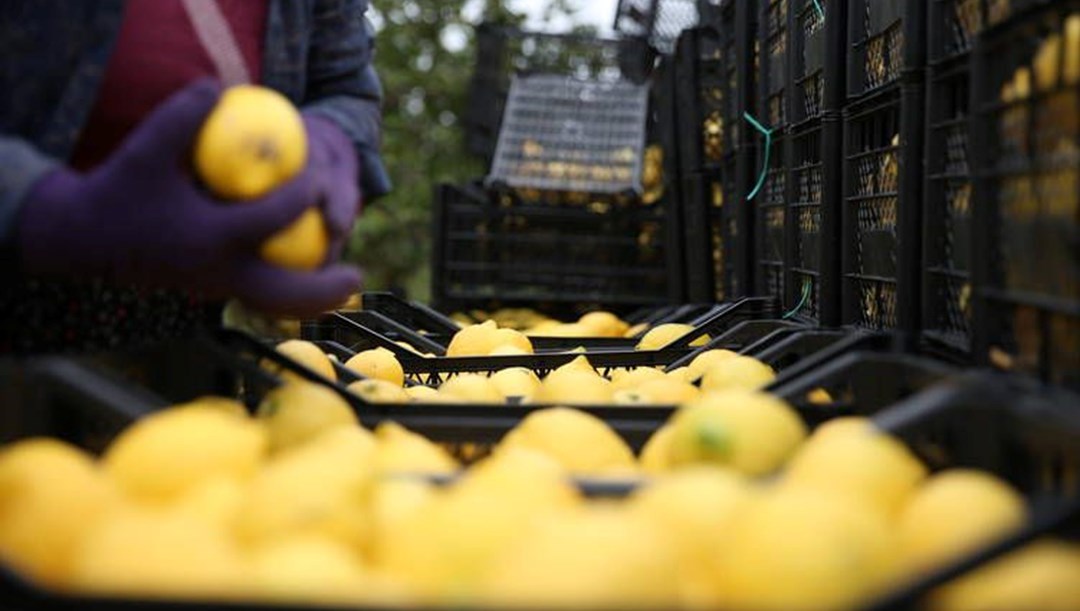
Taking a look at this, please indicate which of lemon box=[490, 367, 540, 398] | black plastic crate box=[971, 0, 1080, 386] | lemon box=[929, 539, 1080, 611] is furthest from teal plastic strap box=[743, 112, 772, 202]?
lemon box=[929, 539, 1080, 611]

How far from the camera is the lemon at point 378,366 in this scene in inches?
125

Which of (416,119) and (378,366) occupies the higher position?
(416,119)

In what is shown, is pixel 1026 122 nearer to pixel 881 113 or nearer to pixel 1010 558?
pixel 1010 558

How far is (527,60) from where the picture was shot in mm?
9281

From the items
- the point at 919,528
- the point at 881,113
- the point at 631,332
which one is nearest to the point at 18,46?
the point at 919,528

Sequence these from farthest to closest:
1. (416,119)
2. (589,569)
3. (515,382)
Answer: (416,119) < (515,382) < (589,569)

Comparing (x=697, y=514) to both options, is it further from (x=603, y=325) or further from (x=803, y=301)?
(x=603, y=325)

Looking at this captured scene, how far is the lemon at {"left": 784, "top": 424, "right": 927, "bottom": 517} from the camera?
165cm

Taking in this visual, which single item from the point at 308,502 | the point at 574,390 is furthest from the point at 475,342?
the point at 308,502

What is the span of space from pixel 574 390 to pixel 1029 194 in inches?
39.7

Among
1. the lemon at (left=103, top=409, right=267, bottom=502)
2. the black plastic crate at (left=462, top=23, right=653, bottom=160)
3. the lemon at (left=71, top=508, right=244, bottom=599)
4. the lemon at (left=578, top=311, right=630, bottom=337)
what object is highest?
the black plastic crate at (left=462, top=23, right=653, bottom=160)

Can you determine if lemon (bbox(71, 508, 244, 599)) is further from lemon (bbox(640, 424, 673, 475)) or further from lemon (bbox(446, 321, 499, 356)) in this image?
lemon (bbox(446, 321, 499, 356))

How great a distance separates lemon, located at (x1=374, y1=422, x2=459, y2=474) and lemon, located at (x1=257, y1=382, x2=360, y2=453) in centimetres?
9

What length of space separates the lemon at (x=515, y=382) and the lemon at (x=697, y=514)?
127 centimetres
